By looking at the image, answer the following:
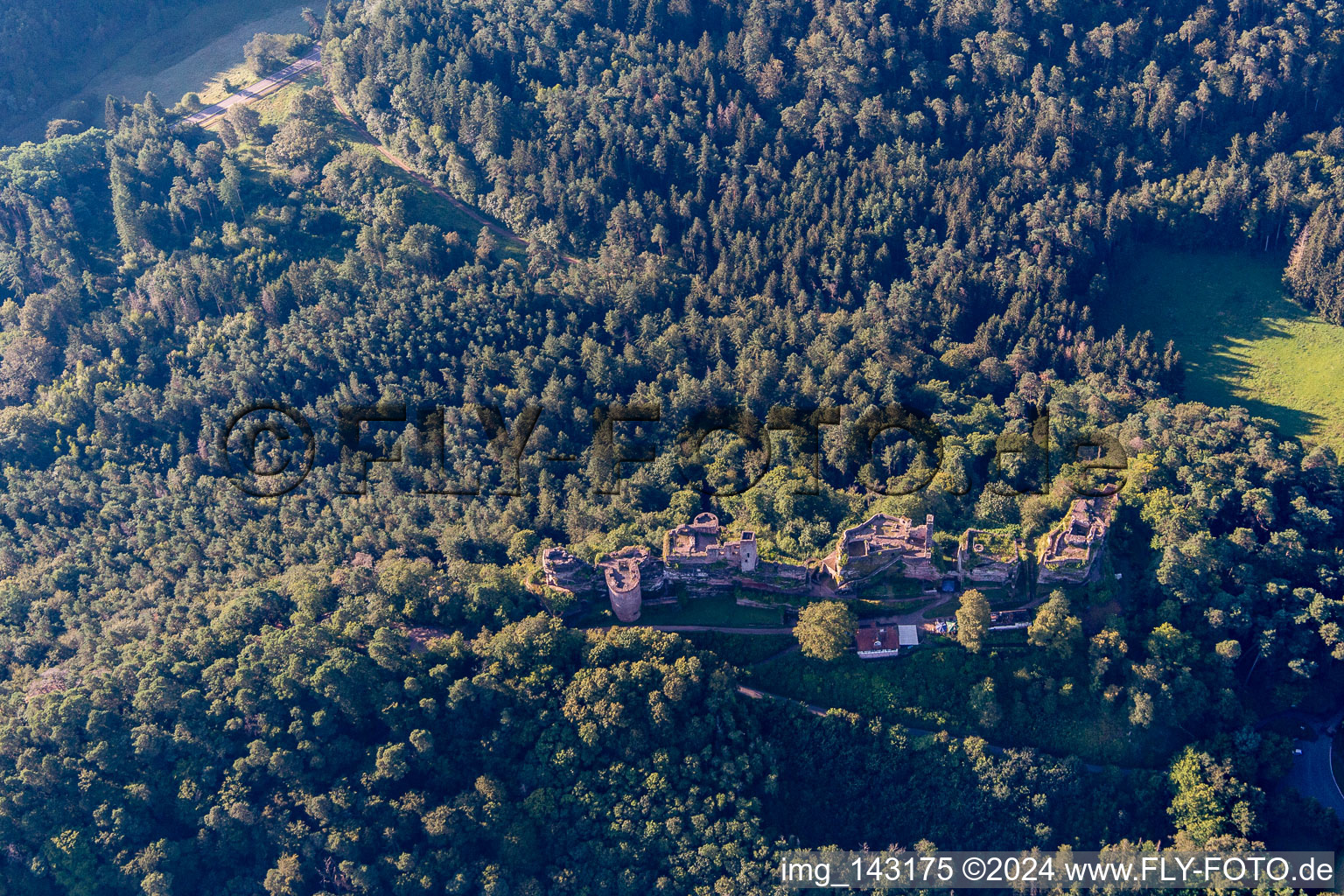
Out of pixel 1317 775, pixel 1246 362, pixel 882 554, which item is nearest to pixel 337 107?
pixel 882 554

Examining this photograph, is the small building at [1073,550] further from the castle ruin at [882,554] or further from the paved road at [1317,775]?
the paved road at [1317,775]

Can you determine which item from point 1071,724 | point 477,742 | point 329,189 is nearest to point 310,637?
point 477,742

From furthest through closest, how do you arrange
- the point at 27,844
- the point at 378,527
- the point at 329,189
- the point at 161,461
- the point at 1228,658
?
the point at 329,189, the point at 161,461, the point at 378,527, the point at 1228,658, the point at 27,844

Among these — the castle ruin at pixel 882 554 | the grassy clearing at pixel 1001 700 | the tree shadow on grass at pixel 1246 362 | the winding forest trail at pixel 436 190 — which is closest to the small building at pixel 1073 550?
the grassy clearing at pixel 1001 700

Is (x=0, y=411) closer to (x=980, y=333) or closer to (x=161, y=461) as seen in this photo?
Answer: (x=161, y=461)

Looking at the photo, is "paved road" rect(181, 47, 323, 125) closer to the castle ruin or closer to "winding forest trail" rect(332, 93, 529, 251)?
"winding forest trail" rect(332, 93, 529, 251)

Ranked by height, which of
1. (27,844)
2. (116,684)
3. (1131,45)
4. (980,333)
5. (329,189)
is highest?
(1131,45)

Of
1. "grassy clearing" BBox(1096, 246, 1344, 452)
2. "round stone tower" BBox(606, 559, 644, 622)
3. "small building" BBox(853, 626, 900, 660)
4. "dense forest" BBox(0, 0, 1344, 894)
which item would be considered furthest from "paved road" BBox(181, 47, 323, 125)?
"small building" BBox(853, 626, 900, 660)
